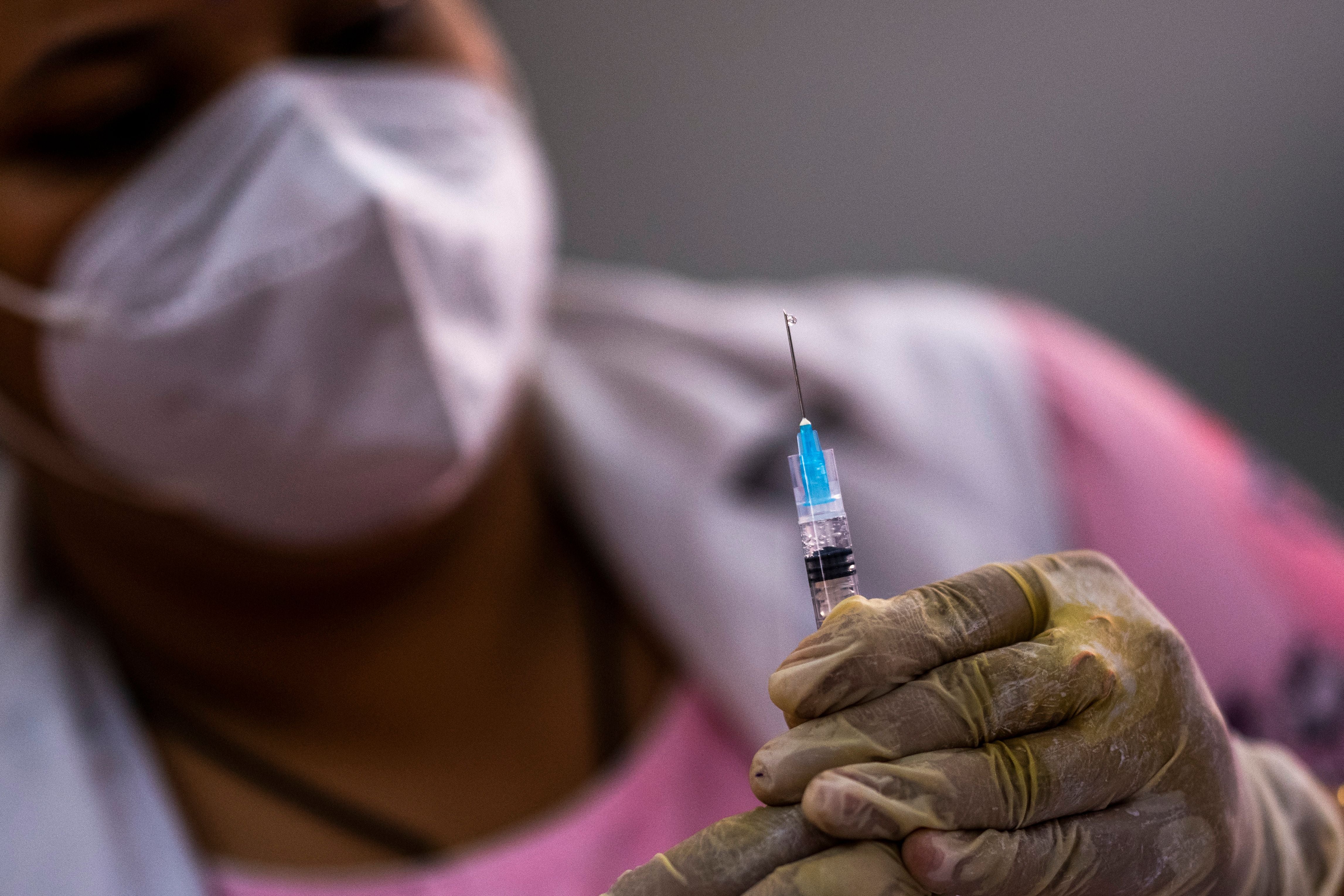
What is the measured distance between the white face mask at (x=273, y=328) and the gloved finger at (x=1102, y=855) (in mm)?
521

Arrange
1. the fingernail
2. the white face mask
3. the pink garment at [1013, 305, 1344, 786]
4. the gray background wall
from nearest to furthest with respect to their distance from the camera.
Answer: the fingernail, the white face mask, the pink garment at [1013, 305, 1344, 786], the gray background wall

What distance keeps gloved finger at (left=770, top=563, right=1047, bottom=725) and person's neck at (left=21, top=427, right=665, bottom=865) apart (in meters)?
0.55

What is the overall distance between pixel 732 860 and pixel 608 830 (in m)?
0.52

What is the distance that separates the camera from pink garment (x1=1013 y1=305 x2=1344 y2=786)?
0.91m

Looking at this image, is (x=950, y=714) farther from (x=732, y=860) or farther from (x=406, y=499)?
(x=406, y=499)

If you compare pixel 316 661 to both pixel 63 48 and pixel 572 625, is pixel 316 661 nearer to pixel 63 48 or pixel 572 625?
pixel 572 625

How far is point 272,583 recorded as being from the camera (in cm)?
88

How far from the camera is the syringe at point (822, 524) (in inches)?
17.2

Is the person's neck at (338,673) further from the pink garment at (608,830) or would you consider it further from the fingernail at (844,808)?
the fingernail at (844,808)

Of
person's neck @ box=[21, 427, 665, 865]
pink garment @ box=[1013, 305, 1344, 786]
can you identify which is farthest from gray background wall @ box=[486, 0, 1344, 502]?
person's neck @ box=[21, 427, 665, 865]

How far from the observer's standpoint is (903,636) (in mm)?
401

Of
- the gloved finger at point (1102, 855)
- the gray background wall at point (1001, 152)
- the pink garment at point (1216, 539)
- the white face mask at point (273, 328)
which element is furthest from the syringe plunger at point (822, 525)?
the gray background wall at point (1001, 152)

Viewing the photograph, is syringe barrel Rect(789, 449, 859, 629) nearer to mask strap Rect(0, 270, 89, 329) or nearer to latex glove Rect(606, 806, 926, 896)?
latex glove Rect(606, 806, 926, 896)

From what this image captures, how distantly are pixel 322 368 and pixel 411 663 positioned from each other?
28 centimetres
